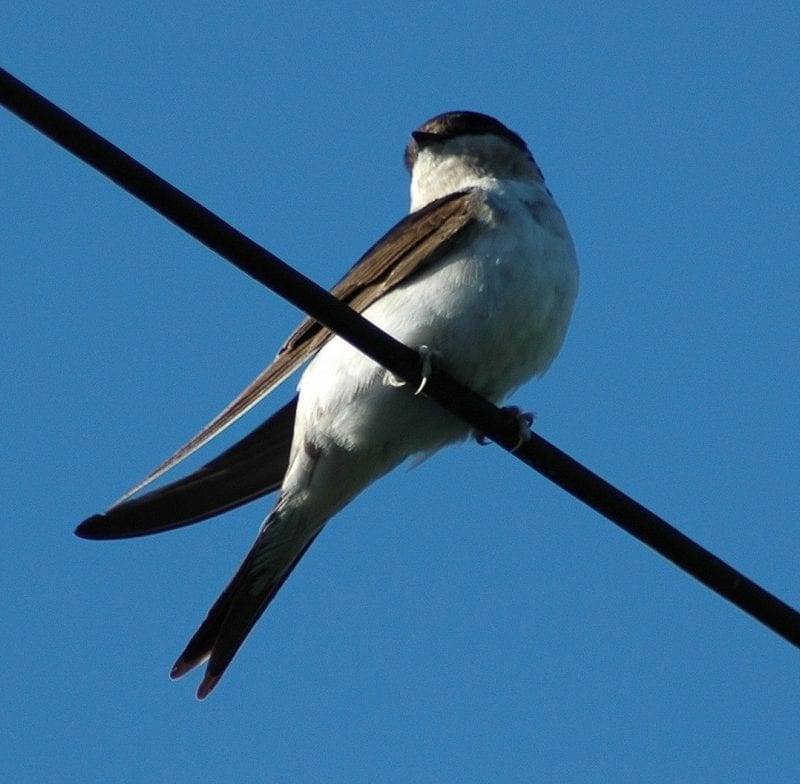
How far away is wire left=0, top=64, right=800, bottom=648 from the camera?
2.87 meters

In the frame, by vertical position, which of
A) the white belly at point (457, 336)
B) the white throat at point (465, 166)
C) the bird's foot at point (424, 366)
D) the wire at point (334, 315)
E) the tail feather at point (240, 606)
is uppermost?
the white throat at point (465, 166)

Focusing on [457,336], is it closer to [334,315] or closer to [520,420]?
[520,420]

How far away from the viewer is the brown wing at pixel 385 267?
15.7ft

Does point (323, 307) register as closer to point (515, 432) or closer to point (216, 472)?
point (515, 432)

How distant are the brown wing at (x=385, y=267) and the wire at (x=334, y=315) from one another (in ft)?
3.99

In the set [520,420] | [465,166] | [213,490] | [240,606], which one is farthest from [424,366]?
[465,166]

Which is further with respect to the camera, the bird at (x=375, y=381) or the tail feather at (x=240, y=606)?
the tail feather at (x=240, y=606)

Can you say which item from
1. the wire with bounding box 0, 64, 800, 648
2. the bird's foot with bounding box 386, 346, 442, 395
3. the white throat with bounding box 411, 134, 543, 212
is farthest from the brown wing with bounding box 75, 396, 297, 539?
the wire with bounding box 0, 64, 800, 648

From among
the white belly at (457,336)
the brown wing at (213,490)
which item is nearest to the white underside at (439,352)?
the white belly at (457,336)

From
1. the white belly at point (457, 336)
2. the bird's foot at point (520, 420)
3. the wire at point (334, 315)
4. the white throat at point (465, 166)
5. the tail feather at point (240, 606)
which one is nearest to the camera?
the wire at point (334, 315)

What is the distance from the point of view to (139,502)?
473 centimetres

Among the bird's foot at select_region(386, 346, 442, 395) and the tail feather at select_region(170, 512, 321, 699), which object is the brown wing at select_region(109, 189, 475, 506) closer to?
the bird's foot at select_region(386, 346, 442, 395)

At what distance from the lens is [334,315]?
3238 millimetres

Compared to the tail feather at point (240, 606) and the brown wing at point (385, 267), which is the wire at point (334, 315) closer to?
the brown wing at point (385, 267)
